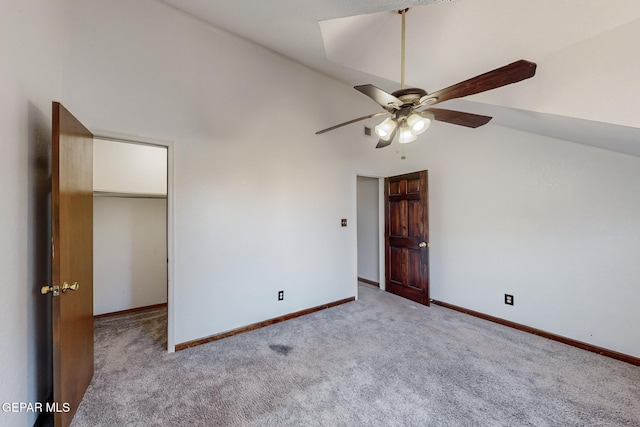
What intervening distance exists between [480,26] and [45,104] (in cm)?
321

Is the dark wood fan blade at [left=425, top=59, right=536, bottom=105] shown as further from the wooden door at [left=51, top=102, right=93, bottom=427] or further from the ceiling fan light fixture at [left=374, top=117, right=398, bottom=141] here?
the wooden door at [left=51, top=102, right=93, bottom=427]

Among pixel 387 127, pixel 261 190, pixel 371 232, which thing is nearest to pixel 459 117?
pixel 387 127

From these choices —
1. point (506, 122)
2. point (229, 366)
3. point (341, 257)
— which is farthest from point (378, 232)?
point (229, 366)

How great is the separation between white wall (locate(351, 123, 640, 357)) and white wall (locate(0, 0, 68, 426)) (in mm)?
3373

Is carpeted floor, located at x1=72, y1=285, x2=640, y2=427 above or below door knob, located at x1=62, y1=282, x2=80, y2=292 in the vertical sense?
below

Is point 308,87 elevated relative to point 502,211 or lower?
elevated

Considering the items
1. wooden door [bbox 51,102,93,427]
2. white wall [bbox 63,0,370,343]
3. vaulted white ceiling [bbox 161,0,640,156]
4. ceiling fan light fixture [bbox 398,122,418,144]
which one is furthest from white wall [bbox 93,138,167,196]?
ceiling fan light fixture [bbox 398,122,418,144]

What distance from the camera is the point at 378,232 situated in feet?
15.1

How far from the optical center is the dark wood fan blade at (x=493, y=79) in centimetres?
124

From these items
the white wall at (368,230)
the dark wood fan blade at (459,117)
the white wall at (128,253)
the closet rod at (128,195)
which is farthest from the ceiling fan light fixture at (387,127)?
the white wall at (128,253)

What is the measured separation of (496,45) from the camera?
6.52ft

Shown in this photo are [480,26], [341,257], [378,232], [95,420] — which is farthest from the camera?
[378,232]

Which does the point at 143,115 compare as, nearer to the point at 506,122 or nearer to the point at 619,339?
the point at 506,122

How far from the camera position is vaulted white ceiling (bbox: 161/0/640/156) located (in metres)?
1.58
